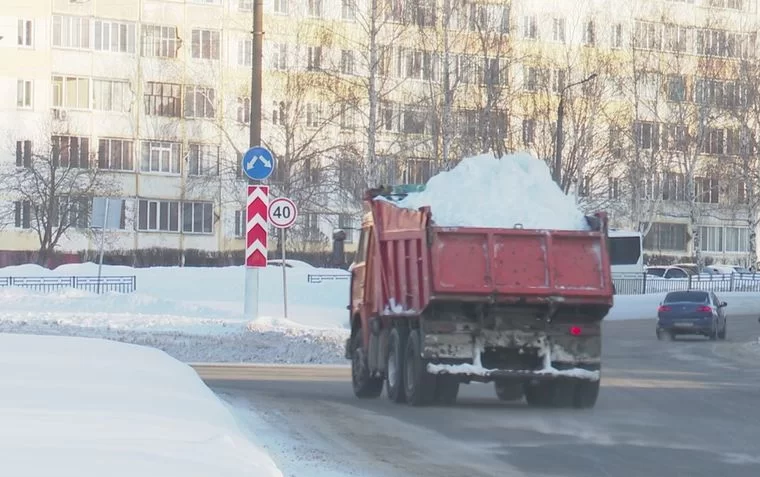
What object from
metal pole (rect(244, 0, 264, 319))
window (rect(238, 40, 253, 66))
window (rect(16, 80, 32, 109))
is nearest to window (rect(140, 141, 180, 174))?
window (rect(238, 40, 253, 66))

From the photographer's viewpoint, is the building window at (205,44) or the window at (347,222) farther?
the building window at (205,44)

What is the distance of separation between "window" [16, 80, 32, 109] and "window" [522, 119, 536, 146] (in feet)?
81.2

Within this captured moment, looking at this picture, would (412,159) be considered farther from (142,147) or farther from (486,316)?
(486,316)

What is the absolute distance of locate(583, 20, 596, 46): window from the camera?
70.1 meters

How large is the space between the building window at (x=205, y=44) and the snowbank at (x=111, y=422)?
58.9 m

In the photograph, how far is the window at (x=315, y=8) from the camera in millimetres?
66875

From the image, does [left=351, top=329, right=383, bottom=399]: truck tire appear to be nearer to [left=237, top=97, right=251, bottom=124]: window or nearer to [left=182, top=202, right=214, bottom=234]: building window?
[left=237, top=97, right=251, bottom=124]: window

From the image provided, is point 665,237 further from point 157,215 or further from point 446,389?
point 446,389

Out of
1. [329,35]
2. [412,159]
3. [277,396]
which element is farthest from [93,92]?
[277,396]

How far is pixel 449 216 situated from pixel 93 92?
176ft

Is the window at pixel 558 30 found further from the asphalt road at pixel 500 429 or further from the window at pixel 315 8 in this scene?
the asphalt road at pixel 500 429

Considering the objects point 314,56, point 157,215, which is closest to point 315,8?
point 314,56

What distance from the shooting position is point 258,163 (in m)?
27.5

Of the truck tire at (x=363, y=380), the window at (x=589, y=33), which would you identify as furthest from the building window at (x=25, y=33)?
the truck tire at (x=363, y=380)
